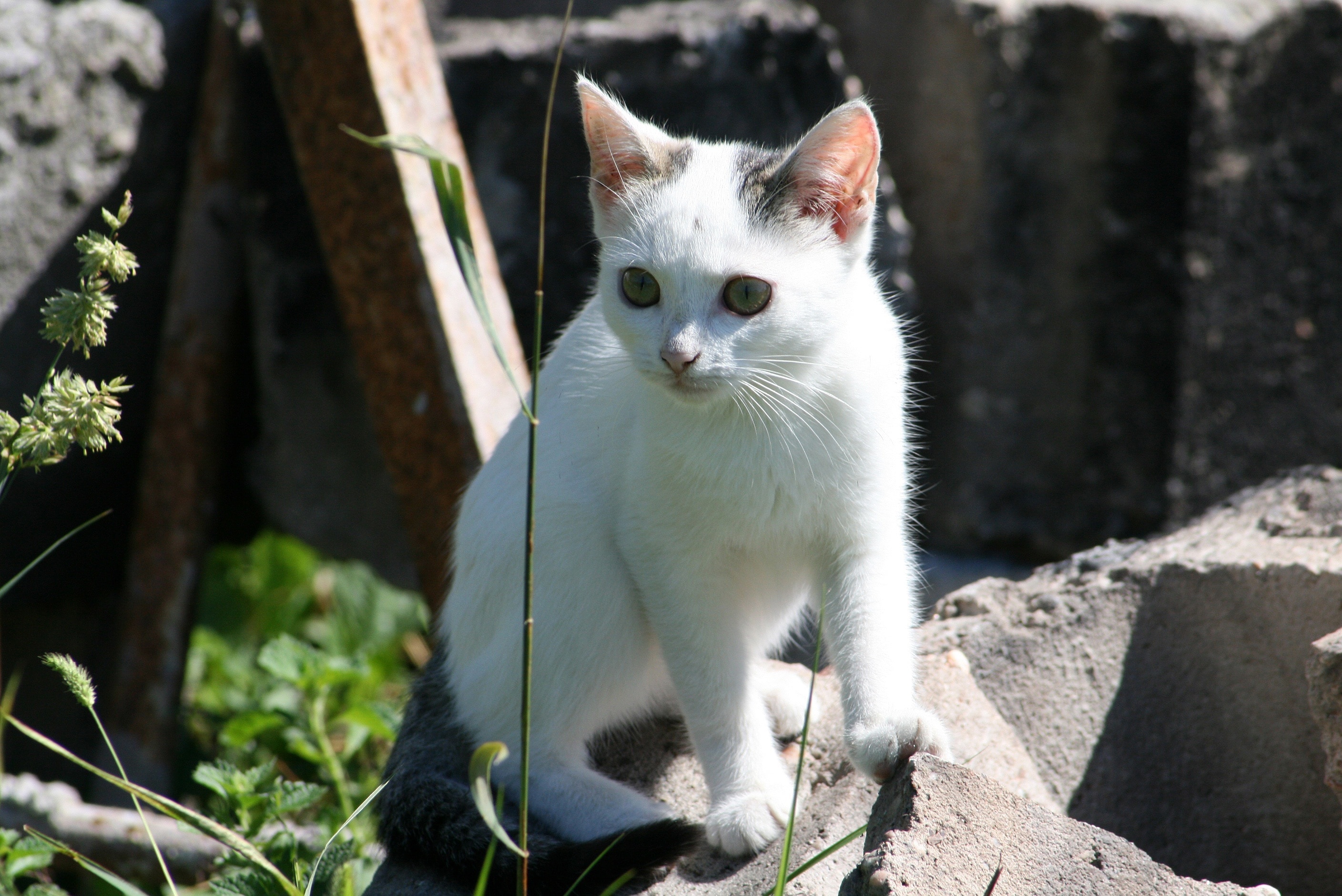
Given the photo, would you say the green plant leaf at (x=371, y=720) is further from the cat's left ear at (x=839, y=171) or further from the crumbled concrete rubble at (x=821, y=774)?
the cat's left ear at (x=839, y=171)

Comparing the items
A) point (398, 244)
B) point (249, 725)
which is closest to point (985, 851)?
point (249, 725)

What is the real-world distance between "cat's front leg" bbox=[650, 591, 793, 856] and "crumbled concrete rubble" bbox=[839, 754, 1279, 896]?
12.1 inches

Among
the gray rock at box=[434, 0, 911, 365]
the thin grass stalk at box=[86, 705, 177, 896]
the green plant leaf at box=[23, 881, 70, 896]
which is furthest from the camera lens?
the gray rock at box=[434, 0, 911, 365]

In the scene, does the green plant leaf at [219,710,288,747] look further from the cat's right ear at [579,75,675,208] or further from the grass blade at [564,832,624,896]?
the cat's right ear at [579,75,675,208]

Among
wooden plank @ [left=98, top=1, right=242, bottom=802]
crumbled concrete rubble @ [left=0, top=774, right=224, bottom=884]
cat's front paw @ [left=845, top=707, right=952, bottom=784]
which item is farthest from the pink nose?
wooden plank @ [left=98, top=1, right=242, bottom=802]

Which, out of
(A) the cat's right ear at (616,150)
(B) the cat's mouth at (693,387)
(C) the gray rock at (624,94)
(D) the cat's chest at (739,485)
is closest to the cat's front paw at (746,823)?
(D) the cat's chest at (739,485)

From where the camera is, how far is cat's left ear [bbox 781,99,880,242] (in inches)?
74.7

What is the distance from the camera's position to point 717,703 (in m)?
1.99

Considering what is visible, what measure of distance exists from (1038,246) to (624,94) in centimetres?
159

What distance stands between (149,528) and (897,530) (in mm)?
2685

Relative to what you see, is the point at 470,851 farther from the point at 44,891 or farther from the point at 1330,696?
the point at 1330,696

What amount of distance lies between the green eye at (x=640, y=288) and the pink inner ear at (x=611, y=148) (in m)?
0.22

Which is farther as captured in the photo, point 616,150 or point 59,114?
point 59,114

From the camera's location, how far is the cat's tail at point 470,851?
173 centimetres
